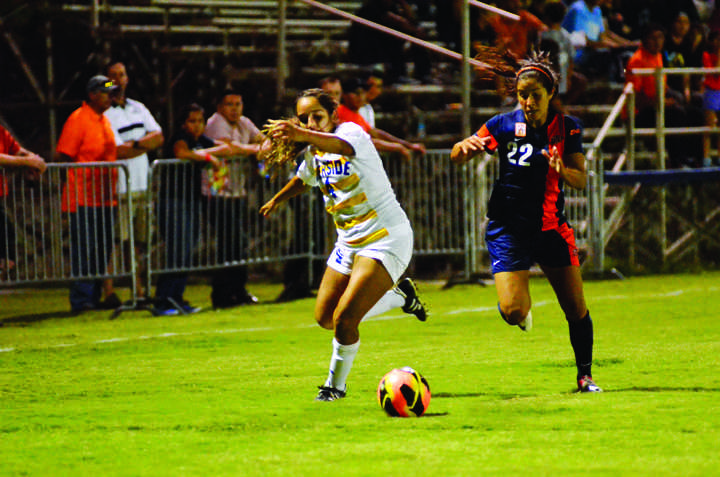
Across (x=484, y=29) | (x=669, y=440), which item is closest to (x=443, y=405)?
(x=669, y=440)

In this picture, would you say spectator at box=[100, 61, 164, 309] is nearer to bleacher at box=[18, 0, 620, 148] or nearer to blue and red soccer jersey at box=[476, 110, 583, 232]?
bleacher at box=[18, 0, 620, 148]

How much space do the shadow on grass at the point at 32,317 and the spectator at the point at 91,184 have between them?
0.52 metres

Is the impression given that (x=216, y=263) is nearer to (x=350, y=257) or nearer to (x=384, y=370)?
(x=384, y=370)

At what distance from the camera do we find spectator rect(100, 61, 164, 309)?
13664 mm

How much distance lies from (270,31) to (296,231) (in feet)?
21.4

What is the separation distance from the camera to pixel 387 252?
8219mm

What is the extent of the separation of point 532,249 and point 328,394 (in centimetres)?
165

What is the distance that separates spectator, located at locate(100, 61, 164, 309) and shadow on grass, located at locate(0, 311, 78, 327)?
0.46 m

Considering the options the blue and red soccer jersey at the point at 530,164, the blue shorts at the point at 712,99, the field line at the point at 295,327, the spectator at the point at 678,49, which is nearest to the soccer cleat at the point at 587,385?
the blue and red soccer jersey at the point at 530,164

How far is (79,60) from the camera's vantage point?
19266 mm

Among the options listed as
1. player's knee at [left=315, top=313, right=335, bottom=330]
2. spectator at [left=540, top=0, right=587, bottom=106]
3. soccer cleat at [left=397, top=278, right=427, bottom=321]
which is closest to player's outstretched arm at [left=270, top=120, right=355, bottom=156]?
player's knee at [left=315, top=313, right=335, bottom=330]

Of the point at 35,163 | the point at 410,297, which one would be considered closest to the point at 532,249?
the point at 410,297

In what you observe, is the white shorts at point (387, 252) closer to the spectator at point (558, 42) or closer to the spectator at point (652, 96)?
the spectator at point (558, 42)

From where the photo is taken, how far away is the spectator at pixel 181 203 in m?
13.7
